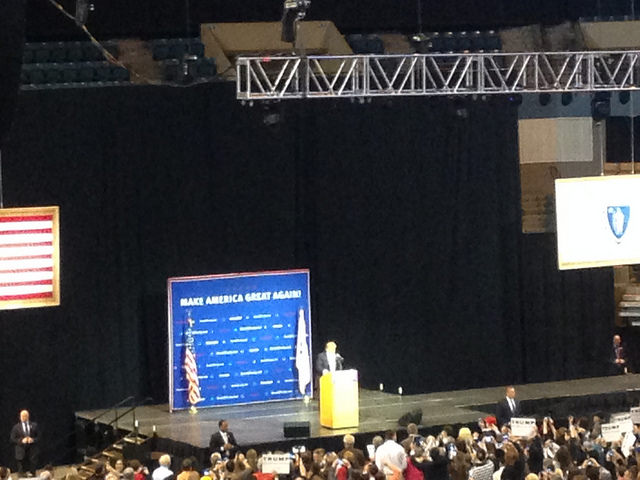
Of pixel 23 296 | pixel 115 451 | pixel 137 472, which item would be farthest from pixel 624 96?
pixel 137 472

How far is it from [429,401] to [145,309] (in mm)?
4464

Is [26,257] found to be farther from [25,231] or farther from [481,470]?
[481,470]

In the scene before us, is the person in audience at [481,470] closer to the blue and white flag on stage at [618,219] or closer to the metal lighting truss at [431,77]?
the metal lighting truss at [431,77]

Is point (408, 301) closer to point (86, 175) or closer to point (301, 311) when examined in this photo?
point (301, 311)

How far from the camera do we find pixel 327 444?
1650 centimetres

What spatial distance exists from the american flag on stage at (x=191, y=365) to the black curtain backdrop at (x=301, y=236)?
687 mm

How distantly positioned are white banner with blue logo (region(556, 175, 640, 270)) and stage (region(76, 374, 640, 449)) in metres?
2.03

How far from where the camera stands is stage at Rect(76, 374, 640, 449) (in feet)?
55.7

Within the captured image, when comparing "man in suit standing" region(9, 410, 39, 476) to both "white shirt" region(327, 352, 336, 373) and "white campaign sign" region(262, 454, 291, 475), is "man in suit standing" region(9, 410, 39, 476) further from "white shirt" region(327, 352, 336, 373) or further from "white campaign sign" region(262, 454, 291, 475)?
"white campaign sign" region(262, 454, 291, 475)

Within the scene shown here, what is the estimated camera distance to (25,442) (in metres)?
17.0

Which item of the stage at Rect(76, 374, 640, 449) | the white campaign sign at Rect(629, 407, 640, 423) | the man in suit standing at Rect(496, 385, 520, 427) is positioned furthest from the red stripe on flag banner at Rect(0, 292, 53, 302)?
the white campaign sign at Rect(629, 407, 640, 423)

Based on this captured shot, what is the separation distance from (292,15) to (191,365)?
19.0ft

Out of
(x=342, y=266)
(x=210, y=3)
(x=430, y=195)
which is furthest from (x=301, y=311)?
(x=210, y=3)

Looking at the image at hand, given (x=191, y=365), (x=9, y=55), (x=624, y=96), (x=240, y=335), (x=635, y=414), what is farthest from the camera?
(x=624, y=96)
